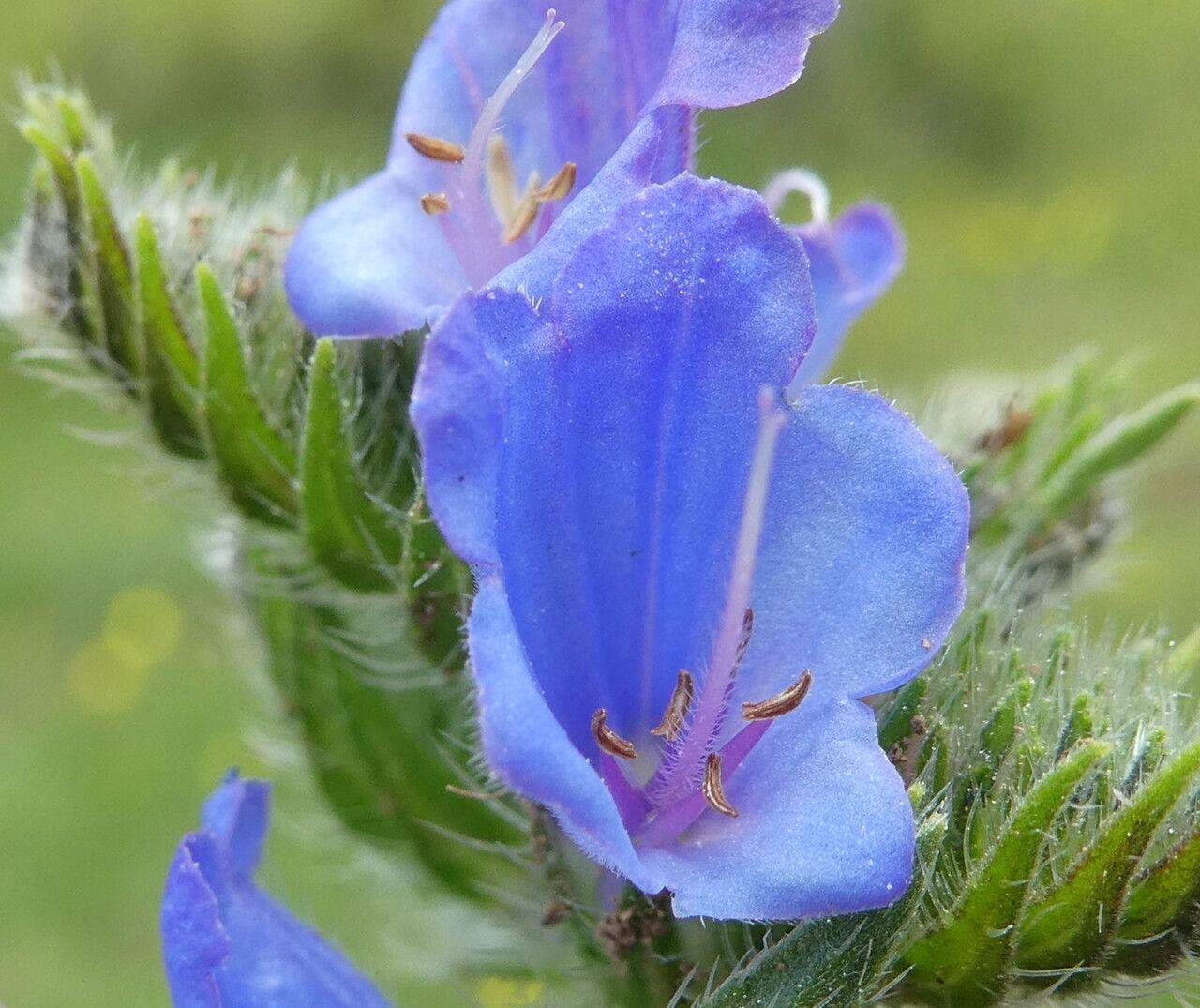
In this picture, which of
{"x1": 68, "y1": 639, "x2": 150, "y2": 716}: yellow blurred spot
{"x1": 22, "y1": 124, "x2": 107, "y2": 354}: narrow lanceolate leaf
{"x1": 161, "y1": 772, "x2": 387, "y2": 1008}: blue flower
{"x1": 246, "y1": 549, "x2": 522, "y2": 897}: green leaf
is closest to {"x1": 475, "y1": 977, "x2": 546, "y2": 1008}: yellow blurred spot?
{"x1": 246, "y1": 549, "x2": 522, "y2": 897}: green leaf

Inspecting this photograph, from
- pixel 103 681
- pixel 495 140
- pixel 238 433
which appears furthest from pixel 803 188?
pixel 103 681

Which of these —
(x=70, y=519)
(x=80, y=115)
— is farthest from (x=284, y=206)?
(x=70, y=519)

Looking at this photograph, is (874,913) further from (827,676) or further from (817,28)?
(817,28)

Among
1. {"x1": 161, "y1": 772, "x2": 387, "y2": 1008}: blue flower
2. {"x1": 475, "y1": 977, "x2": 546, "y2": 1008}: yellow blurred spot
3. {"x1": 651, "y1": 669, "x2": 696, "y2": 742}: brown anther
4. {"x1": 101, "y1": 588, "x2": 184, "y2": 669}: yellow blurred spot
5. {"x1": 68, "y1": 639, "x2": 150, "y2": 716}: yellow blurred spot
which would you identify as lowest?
{"x1": 68, "y1": 639, "x2": 150, "y2": 716}: yellow blurred spot

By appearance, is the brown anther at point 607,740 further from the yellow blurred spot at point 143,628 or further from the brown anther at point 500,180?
the yellow blurred spot at point 143,628

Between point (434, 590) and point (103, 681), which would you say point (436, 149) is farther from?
point (103, 681)

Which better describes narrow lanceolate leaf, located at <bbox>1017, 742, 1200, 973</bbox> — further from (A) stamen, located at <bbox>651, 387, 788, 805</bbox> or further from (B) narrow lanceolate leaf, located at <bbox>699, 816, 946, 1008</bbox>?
(A) stamen, located at <bbox>651, 387, 788, 805</bbox>

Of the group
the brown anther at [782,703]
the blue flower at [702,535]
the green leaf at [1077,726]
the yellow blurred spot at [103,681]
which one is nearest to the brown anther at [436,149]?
the blue flower at [702,535]
